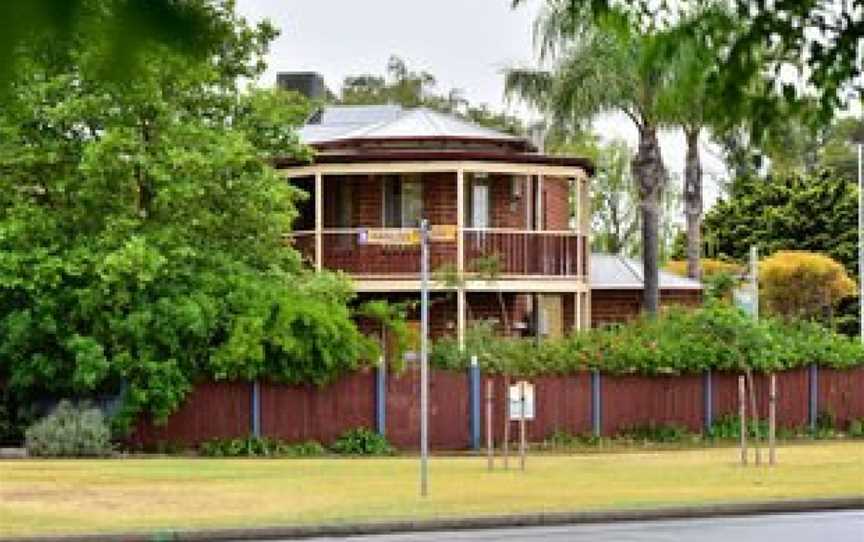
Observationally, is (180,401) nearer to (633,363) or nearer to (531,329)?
(633,363)

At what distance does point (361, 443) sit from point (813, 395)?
10.8m

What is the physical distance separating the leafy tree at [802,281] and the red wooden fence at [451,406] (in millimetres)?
18237

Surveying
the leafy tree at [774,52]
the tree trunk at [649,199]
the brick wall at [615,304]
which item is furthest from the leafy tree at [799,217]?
the leafy tree at [774,52]

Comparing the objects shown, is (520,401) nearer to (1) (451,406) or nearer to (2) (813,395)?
(1) (451,406)

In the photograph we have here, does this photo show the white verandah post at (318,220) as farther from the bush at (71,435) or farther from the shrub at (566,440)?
the bush at (71,435)

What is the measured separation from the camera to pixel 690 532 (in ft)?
64.2

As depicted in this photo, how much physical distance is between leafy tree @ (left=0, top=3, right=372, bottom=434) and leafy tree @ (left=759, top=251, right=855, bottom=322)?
26984mm

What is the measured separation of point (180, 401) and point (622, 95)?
13957 mm

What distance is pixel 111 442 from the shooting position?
3195 centimetres

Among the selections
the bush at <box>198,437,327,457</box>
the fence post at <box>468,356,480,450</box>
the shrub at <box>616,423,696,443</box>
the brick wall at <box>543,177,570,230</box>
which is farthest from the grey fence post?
the brick wall at <box>543,177,570,230</box>

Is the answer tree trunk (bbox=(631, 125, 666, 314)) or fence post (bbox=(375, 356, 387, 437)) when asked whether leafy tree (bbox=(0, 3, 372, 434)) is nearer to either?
fence post (bbox=(375, 356, 387, 437))

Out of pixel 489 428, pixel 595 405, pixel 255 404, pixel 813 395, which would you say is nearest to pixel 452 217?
pixel 595 405

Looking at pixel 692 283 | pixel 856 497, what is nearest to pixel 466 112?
pixel 692 283

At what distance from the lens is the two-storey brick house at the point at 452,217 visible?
134ft
